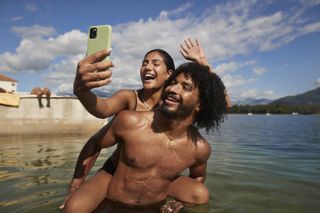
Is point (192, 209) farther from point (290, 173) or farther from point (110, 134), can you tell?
point (290, 173)

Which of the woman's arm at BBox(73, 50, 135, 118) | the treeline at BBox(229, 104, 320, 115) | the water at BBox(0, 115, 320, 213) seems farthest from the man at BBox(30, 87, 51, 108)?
the treeline at BBox(229, 104, 320, 115)

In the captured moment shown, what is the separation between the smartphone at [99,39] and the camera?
250cm

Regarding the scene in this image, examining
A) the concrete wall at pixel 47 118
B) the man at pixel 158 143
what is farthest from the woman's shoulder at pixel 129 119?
the concrete wall at pixel 47 118

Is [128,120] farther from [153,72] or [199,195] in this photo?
[199,195]

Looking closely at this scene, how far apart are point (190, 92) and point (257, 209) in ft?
6.49

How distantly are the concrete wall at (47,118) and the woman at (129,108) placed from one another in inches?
405

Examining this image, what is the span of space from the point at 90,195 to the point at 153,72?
71.7 inches

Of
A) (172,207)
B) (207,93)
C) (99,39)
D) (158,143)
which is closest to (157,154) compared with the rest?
(158,143)

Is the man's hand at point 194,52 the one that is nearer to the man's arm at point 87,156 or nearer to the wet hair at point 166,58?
the wet hair at point 166,58

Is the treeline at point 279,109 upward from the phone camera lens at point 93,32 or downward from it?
upward

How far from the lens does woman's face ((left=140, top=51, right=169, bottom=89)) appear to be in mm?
4121

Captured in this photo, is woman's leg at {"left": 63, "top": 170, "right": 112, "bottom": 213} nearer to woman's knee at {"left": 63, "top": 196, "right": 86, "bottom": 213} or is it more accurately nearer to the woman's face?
woman's knee at {"left": 63, "top": 196, "right": 86, "bottom": 213}

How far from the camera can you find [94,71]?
2.24m

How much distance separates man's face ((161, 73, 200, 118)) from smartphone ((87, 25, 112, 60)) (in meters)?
1.13
